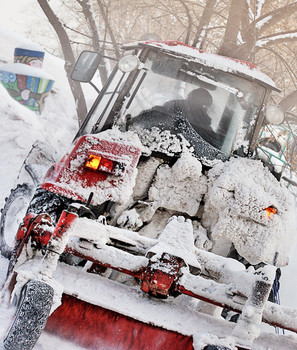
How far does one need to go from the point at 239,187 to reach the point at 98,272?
1.36m

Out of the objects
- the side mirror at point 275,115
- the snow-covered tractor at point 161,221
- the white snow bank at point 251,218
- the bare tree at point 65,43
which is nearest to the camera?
the snow-covered tractor at point 161,221

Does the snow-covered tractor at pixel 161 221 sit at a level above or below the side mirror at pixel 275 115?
below

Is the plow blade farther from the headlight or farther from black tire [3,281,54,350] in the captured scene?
the headlight

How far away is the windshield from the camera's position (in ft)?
12.4

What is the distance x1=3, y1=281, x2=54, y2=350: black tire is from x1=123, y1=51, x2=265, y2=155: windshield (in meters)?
2.21

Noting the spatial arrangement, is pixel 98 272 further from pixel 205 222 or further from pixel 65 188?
pixel 205 222

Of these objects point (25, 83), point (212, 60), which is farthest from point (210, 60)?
point (25, 83)

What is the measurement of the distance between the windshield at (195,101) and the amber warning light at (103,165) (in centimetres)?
93

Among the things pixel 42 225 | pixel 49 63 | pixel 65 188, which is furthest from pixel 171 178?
pixel 49 63

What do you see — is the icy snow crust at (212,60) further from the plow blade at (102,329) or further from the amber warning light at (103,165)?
the plow blade at (102,329)

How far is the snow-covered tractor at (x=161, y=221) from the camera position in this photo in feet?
6.94

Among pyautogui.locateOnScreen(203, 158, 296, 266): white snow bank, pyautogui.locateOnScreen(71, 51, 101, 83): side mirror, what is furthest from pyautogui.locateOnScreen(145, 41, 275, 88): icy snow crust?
pyautogui.locateOnScreen(203, 158, 296, 266): white snow bank

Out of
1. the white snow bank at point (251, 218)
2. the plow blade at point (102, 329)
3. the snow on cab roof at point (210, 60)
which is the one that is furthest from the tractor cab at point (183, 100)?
the plow blade at point (102, 329)

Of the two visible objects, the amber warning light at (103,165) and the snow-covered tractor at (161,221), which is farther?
the amber warning light at (103,165)
